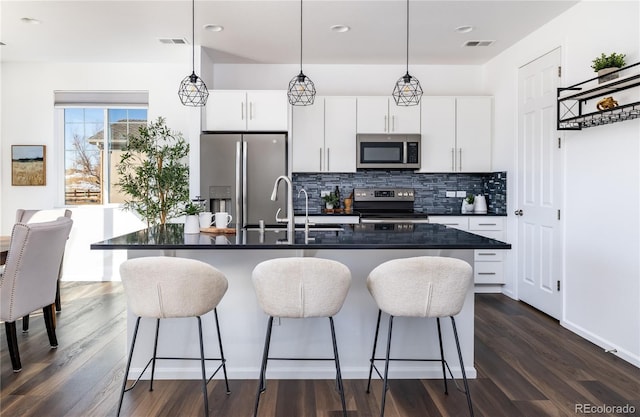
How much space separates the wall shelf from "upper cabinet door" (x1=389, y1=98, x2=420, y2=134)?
67.4 inches

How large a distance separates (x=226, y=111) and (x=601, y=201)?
3.68 metres

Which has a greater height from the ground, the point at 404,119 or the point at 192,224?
the point at 404,119

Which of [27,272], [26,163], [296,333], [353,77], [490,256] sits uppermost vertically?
[353,77]

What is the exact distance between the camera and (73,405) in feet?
7.97

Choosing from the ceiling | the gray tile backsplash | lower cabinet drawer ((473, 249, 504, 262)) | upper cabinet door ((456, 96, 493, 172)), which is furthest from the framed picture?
lower cabinet drawer ((473, 249, 504, 262))

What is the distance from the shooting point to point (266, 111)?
4.99m

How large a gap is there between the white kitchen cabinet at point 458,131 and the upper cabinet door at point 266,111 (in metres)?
1.67

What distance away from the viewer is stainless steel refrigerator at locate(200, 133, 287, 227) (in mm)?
4836

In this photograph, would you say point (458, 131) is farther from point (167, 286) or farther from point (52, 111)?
point (52, 111)

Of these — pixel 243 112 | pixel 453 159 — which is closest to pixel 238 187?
pixel 243 112

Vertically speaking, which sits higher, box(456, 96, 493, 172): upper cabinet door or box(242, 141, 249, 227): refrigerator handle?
box(456, 96, 493, 172): upper cabinet door

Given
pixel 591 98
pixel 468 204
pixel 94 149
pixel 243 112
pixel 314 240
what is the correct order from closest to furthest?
pixel 314 240
pixel 591 98
pixel 243 112
pixel 468 204
pixel 94 149

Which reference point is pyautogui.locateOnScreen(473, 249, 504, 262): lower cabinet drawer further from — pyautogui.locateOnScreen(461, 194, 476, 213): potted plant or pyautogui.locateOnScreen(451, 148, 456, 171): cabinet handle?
pyautogui.locateOnScreen(451, 148, 456, 171): cabinet handle

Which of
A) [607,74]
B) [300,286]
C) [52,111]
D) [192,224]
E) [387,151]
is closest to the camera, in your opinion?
[300,286]
